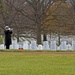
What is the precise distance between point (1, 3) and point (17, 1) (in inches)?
160

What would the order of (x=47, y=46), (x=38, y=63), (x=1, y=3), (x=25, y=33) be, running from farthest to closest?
(x=25, y=33), (x=1, y=3), (x=47, y=46), (x=38, y=63)

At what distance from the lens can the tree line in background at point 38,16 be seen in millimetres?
34094

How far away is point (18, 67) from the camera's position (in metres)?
11.9

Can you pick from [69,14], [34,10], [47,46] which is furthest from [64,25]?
[47,46]

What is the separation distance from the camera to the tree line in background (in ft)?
112

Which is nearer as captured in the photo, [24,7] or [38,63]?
[38,63]

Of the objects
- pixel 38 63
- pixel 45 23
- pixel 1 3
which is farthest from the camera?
pixel 45 23

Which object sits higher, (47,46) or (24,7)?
(24,7)

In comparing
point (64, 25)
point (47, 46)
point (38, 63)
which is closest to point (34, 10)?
point (64, 25)

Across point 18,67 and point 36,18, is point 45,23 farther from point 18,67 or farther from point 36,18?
point 18,67

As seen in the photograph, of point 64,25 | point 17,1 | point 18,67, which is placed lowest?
point 18,67

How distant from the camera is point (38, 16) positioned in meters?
33.8

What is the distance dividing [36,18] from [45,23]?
250 cm

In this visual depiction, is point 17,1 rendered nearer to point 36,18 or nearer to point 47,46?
point 36,18
